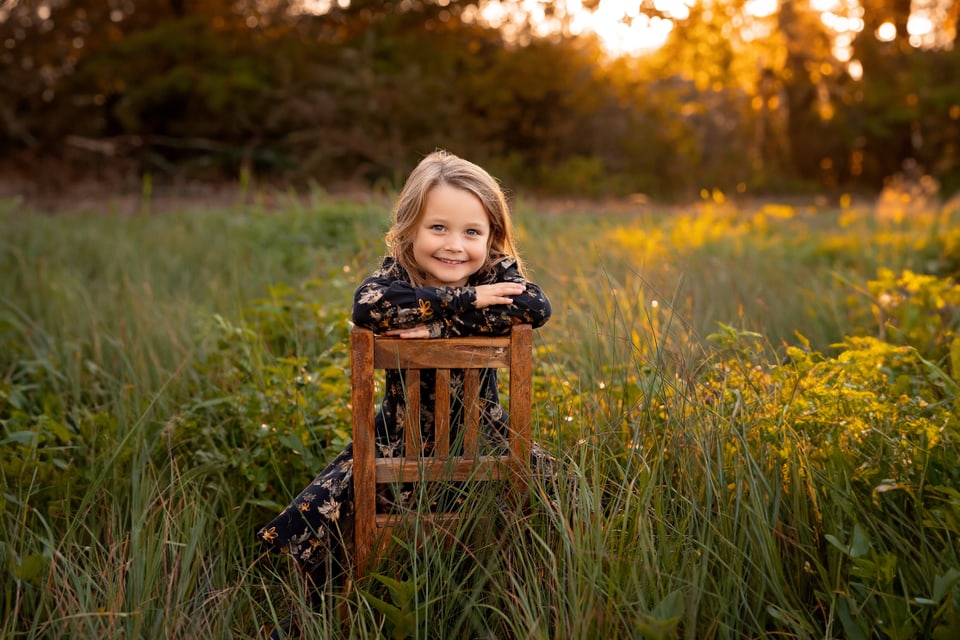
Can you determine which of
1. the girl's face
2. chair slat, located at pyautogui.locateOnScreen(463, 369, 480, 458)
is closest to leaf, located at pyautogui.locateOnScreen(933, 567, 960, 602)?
chair slat, located at pyautogui.locateOnScreen(463, 369, 480, 458)

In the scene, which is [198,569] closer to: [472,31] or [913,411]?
[913,411]

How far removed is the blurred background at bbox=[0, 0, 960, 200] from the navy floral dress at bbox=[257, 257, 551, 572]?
1431cm

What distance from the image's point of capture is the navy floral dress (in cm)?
245

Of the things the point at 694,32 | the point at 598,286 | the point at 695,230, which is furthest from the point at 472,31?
the point at 598,286

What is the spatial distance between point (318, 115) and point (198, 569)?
1666 centimetres

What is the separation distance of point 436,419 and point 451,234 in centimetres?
54

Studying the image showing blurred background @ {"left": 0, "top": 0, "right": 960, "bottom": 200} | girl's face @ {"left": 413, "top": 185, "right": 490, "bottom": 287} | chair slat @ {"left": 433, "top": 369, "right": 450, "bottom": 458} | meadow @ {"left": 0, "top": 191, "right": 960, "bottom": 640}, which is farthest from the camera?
blurred background @ {"left": 0, "top": 0, "right": 960, "bottom": 200}

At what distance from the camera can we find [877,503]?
2482mm

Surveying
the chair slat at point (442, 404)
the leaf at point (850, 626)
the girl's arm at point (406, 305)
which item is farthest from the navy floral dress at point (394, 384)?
the leaf at point (850, 626)

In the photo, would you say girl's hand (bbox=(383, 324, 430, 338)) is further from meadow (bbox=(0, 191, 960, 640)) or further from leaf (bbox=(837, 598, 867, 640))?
leaf (bbox=(837, 598, 867, 640))

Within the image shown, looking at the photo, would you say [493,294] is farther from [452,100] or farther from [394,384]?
[452,100]

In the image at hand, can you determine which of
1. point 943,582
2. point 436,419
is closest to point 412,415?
point 436,419

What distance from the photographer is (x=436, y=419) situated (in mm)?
2420

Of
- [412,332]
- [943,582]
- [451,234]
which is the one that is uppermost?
[451,234]
